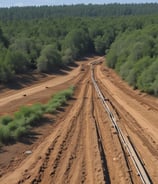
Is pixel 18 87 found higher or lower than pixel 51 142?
lower

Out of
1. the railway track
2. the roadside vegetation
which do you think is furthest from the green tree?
the railway track

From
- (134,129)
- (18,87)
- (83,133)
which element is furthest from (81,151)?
(18,87)

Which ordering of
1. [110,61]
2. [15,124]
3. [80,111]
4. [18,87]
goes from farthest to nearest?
[110,61] < [18,87] < [80,111] < [15,124]

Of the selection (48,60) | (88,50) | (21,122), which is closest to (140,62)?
(48,60)

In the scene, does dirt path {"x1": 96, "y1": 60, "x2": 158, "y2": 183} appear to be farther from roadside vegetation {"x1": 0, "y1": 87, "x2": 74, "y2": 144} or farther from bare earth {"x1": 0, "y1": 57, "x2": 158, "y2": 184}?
roadside vegetation {"x1": 0, "y1": 87, "x2": 74, "y2": 144}

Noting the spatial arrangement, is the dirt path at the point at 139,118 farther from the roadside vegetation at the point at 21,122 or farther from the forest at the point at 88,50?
the roadside vegetation at the point at 21,122

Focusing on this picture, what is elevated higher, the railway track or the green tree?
the railway track

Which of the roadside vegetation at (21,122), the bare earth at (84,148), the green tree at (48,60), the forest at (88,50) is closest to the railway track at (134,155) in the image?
the bare earth at (84,148)

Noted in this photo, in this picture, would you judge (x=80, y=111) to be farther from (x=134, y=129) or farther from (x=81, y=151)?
(x=81, y=151)
